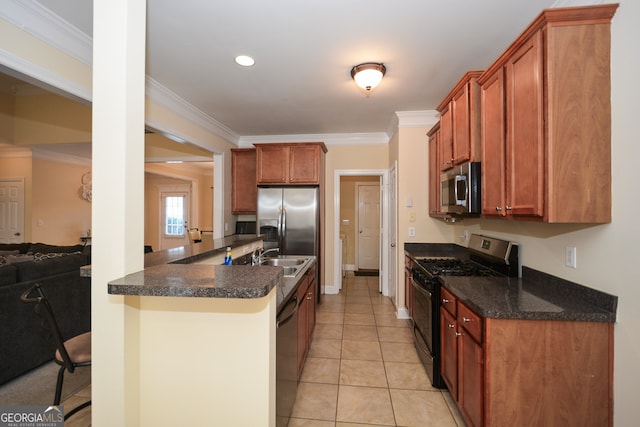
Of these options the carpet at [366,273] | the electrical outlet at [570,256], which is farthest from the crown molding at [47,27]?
the carpet at [366,273]

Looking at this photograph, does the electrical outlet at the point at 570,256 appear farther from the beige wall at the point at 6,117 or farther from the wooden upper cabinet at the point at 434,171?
the beige wall at the point at 6,117

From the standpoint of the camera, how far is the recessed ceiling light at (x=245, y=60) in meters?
2.41

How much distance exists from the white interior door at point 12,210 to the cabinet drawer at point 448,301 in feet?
22.3

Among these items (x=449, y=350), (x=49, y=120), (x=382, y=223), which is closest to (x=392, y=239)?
(x=382, y=223)

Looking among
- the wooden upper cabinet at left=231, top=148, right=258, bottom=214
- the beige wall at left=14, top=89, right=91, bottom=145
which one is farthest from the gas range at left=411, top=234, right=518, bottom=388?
the beige wall at left=14, top=89, right=91, bottom=145

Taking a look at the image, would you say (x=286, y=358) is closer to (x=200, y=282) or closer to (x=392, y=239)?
(x=200, y=282)

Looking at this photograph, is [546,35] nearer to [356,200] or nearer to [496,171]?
[496,171]

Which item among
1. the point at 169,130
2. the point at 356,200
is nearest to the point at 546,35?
the point at 169,130

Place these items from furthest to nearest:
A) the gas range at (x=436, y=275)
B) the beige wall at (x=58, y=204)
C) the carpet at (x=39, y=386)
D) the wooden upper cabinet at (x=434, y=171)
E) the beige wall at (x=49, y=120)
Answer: the beige wall at (x=58, y=204) → the beige wall at (x=49, y=120) → the wooden upper cabinet at (x=434, y=171) → the gas range at (x=436, y=275) → the carpet at (x=39, y=386)

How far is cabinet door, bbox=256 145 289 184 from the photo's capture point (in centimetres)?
428

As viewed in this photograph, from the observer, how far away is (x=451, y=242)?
3678 millimetres

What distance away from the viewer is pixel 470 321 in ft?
5.41

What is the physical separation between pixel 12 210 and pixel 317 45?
628cm

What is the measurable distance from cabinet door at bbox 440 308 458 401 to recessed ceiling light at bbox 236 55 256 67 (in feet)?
8.42
